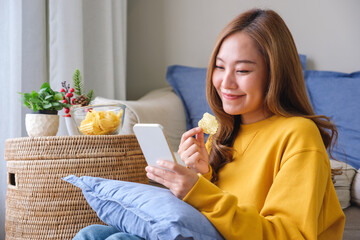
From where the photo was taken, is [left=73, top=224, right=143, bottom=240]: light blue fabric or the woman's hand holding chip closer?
[left=73, top=224, right=143, bottom=240]: light blue fabric

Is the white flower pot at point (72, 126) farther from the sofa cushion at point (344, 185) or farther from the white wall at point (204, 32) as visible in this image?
the white wall at point (204, 32)

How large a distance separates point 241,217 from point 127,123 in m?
1.02

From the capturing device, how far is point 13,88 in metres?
1.76

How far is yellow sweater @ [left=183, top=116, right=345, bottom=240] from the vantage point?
817 millimetres

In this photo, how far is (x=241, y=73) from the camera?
40.4 inches

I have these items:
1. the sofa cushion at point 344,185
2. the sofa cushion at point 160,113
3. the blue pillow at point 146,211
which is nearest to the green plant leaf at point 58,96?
the sofa cushion at point 160,113

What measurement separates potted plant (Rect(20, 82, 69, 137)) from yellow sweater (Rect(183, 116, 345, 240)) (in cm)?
71

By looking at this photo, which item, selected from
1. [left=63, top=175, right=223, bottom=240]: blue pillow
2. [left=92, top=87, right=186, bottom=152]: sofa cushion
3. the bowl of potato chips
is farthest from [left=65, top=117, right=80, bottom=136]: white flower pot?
[left=63, top=175, right=223, bottom=240]: blue pillow

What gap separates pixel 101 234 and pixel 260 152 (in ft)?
1.40

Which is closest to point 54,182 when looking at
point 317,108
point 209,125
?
point 209,125

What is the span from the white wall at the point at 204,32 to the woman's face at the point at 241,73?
5.30ft

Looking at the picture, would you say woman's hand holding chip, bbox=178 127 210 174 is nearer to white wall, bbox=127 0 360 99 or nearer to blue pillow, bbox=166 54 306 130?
blue pillow, bbox=166 54 306 130

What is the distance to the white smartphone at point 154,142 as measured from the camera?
2.66ft

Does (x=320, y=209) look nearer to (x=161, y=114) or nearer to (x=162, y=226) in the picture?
(x=162, y=226)
